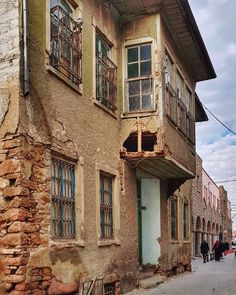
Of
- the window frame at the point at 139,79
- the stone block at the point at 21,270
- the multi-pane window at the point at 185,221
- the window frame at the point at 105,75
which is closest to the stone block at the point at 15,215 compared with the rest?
the stone block at the point at 21,270

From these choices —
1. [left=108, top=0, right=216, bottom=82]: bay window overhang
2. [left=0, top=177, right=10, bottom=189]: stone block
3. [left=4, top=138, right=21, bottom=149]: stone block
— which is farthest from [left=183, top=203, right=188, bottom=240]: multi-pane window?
[left=4, top=138, right=21, bottom=149]: stone block

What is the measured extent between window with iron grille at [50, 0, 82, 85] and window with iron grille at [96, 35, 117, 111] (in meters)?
1.05

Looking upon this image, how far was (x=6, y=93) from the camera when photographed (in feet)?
27.4

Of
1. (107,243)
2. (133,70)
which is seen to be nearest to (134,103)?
(133,70)

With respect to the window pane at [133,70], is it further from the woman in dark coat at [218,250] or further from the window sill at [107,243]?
the woman in dark coat at [218,250]

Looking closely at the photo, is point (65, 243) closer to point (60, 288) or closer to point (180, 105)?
point (60, 288)

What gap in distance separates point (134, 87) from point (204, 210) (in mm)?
32735

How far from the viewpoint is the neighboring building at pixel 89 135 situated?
832 cm

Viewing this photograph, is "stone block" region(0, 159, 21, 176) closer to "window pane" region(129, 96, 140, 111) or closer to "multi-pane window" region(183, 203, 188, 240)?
"window pane" region(129, 96, 140, 111)

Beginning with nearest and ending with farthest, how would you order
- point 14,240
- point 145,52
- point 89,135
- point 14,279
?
point 14,279
point 14,240
point 89,135
point 145,52

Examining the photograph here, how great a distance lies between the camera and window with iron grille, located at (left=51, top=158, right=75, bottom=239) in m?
9.31

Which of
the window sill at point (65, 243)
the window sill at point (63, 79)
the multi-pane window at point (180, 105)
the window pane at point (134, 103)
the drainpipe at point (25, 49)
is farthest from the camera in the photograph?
the multi-pane window at point (180, 105)

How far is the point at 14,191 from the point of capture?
26.8ft

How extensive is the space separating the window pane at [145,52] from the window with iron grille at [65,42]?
2560 millimetres
